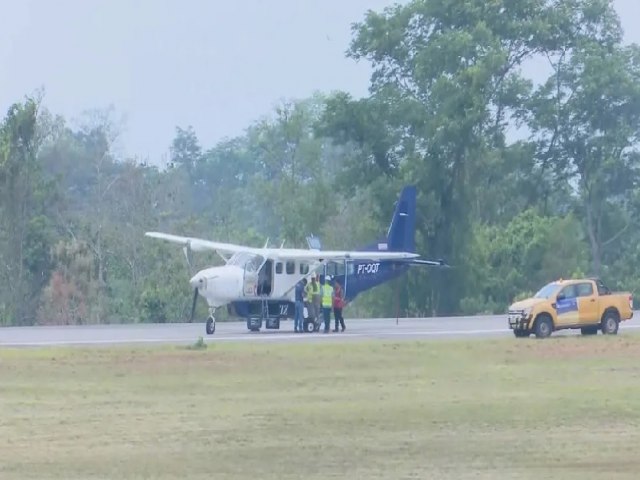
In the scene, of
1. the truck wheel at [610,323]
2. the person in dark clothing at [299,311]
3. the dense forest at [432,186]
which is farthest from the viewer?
the dense forest at [432,186]

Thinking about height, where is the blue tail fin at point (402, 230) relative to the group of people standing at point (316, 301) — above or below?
above

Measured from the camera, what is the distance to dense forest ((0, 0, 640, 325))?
6856 cm

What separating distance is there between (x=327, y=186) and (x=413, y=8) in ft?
30.3

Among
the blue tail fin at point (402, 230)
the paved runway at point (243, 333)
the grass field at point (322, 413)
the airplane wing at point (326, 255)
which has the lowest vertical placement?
the grass field at point (322, 413)

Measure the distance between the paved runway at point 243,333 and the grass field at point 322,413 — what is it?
5.26 meters

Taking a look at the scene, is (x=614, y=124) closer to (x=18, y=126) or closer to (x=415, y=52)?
(x=415, y=52)

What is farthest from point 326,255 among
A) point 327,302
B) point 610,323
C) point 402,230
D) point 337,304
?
point 610,323

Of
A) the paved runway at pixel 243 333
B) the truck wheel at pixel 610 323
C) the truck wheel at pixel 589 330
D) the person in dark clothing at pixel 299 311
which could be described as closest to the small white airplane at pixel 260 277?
the person in dark clothing at pixel 299 311

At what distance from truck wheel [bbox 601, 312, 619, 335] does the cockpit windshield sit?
10740 millimetres

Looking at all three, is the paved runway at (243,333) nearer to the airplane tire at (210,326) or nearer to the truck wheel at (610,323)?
the airplane tire at (210,326)

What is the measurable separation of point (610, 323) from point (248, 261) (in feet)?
37.2

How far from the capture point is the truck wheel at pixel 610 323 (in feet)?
138

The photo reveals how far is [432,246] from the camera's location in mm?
71375

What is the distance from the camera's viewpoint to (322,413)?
24.2 metres
